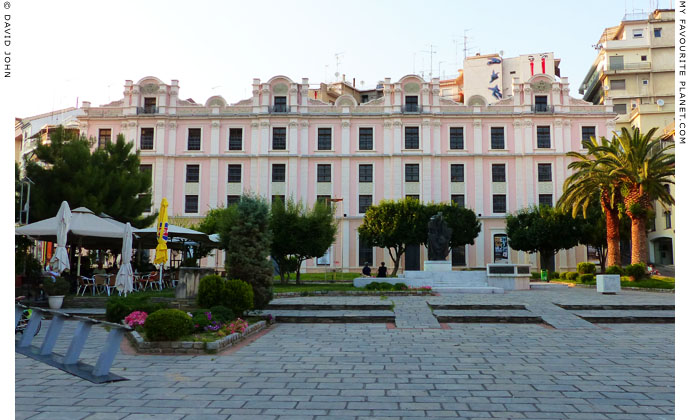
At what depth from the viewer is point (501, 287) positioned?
2567cm

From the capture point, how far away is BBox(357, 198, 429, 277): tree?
35.2m

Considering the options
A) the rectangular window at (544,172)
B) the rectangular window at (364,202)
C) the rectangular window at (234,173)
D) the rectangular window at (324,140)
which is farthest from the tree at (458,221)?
the rectangular window at (234,173)

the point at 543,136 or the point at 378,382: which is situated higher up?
the point at 543,136

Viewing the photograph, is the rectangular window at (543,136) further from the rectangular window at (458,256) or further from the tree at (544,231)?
the rectangular window at (458,256)

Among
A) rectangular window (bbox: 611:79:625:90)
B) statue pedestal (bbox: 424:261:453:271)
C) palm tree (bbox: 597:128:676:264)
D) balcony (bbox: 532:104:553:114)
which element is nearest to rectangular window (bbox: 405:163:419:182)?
balcony (bbox: 532:104:553:114)

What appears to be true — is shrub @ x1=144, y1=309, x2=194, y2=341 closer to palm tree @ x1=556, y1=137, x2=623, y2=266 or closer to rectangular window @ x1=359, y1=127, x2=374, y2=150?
palm tree @ x1=556, y1=137, x2=623, y2=266

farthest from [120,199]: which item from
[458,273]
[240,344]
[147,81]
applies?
[147,81]

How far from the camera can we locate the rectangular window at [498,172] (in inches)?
1726

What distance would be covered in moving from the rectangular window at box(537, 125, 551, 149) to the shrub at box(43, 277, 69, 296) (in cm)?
3735

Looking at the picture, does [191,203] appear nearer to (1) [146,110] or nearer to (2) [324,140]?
(1) [146,110]

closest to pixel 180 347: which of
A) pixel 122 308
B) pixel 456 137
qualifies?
pixel 122 308

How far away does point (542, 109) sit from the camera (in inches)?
1729

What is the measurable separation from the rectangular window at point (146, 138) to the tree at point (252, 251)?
32940mm

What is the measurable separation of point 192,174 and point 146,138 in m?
4.73
